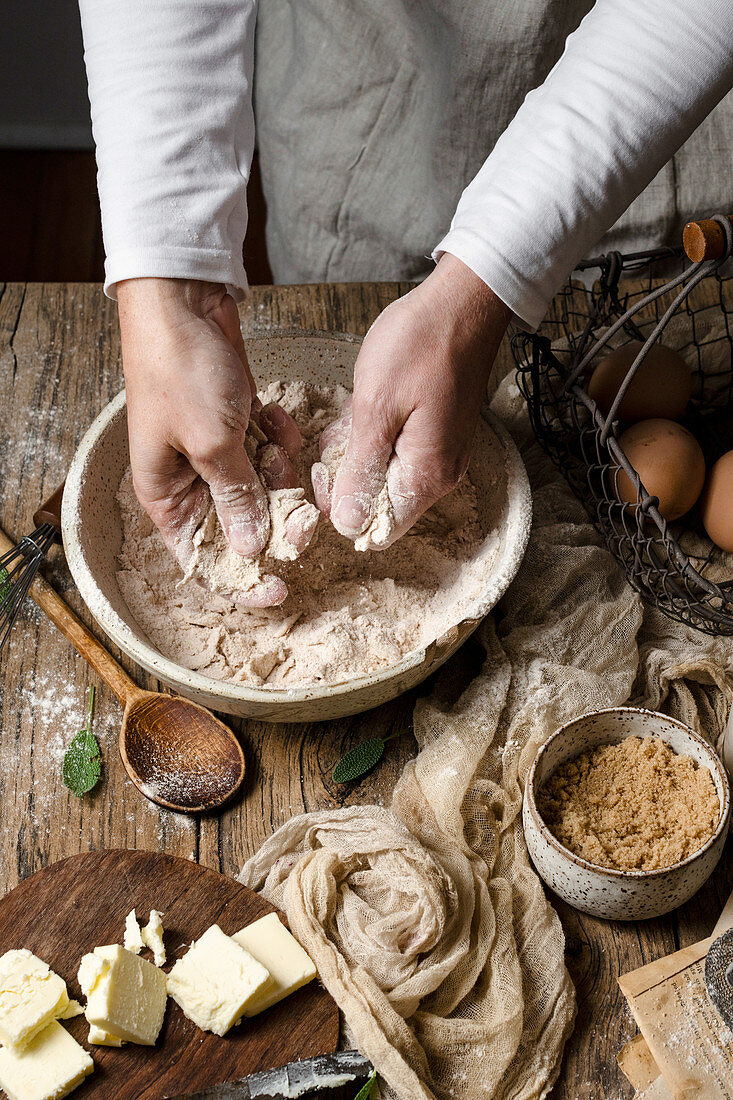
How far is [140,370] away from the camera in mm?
830

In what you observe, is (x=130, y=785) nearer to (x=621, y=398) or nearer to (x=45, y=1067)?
(x=45, y=1067)

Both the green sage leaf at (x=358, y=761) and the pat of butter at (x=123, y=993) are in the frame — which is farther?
the green sage leaf at (x=358, y=761)

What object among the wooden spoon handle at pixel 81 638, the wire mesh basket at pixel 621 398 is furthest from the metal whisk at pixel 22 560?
the wire mesh basket at pixel 621 398

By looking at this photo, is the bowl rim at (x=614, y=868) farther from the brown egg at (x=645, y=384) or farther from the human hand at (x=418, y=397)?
the brown egg at (x=645, y=384)

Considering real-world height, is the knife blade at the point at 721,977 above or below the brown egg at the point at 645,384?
below

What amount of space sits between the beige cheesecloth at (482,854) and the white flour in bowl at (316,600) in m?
0.08

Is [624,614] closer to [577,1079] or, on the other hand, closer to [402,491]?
[402,491]

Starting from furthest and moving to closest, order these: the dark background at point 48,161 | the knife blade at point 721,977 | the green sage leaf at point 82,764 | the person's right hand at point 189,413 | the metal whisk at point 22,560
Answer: the dark background at point 48,161
the metal whisk at point 22,560
the green sage leaf at point 82,764
the person's right hand at point 189,413
the knife blade at point 721,977

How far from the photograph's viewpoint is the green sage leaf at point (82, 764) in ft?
3.03

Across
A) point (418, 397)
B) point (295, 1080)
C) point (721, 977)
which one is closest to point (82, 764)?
point (295, 1080)

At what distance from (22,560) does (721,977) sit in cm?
82

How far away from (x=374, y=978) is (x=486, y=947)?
0.11 m

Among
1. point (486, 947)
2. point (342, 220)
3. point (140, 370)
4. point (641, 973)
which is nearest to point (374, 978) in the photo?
point (486, 947)

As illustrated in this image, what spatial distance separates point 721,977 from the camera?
0.71 m
